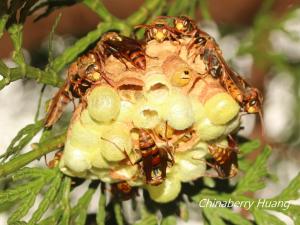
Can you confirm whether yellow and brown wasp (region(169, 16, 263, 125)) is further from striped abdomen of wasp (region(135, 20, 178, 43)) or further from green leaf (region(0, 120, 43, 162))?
green leaf (region(0, 120, 43, 162))

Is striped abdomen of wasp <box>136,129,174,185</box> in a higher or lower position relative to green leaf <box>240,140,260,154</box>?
higher

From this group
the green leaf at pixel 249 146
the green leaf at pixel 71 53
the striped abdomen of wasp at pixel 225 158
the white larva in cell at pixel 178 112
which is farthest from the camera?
the green leaf at pixel 249 146

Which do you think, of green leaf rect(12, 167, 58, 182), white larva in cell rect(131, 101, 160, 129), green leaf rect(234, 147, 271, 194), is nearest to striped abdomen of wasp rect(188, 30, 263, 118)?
white larva in cell rect(131, 101, 160, 129)

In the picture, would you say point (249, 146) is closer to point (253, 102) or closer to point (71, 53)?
point (253, 102)

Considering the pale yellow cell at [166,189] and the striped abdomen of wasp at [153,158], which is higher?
the striped abdomen of wasp at [153,158]

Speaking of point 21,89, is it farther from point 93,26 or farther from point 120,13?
point 120,13

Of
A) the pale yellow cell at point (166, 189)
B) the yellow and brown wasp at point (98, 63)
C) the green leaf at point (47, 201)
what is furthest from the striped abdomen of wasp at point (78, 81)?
the pale yellow cell at point (166, 189)

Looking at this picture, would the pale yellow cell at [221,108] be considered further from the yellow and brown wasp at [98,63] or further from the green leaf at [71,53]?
the green leaf at [71,53]
